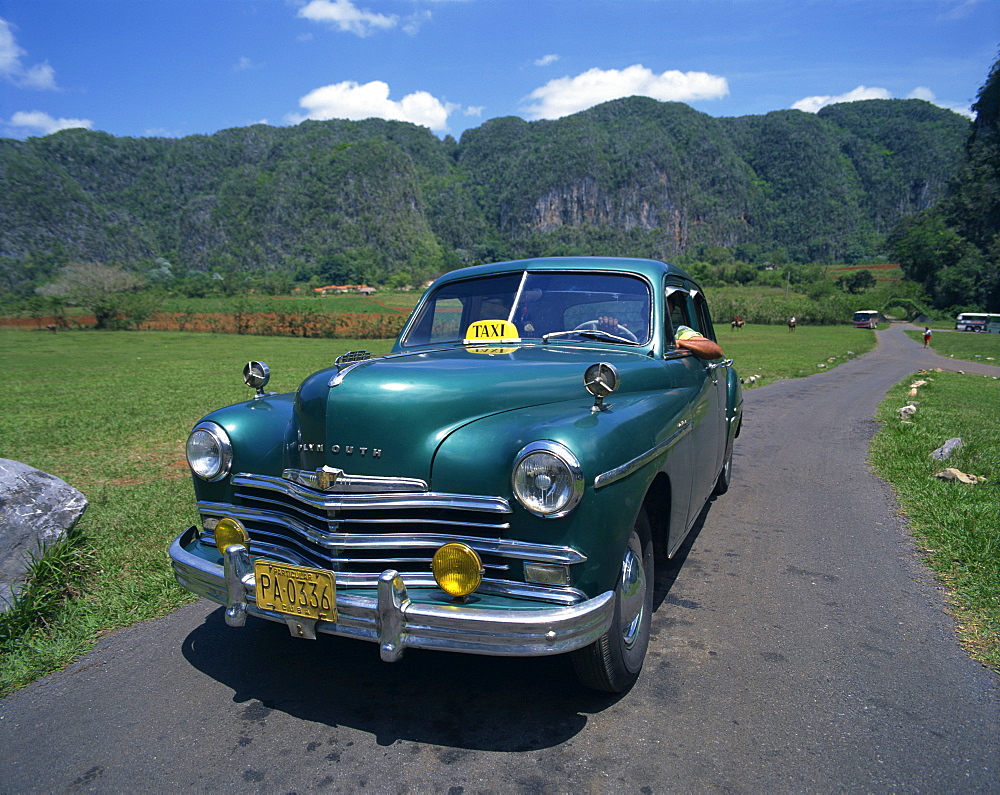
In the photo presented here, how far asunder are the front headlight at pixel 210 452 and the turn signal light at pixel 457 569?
1276 mm

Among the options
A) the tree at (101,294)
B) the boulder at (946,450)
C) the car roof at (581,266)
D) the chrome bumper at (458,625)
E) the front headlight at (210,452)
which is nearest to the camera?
the chrome bumper at (458,625)

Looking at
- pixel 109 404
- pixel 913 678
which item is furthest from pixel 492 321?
pixel 109 404

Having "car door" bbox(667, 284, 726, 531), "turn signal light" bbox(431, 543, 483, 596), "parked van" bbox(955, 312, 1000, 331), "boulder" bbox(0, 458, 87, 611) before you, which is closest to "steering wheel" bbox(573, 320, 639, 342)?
"car door" bbox(667, 284, 726, 531)

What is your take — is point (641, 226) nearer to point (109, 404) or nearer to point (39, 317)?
point (39, 317)

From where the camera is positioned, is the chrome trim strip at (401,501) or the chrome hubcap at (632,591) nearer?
the chrome trim strip at (401,501)

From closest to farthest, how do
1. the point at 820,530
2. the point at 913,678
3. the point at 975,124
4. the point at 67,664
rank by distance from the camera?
the point at 913,678, the point at 67,664, the point at 820,530, the point at 975,124

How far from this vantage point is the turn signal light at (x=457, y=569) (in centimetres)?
222

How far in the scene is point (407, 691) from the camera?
271 centimetres

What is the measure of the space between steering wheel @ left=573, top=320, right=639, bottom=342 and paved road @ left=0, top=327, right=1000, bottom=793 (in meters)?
1.46

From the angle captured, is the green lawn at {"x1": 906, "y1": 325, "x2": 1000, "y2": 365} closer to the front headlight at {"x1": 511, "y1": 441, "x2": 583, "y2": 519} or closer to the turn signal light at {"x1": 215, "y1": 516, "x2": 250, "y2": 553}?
the front headlight at {"x1": 511, "y1": 441, "x2": 583, "y2": 519}

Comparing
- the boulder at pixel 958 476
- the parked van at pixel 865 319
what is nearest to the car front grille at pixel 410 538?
the boulder at pixel 958 476

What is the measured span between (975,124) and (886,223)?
8308 centimetres

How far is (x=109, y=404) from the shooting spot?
39.4 ft

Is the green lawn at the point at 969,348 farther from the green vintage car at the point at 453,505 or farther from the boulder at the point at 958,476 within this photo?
the green vintage car at the point at 453,505
